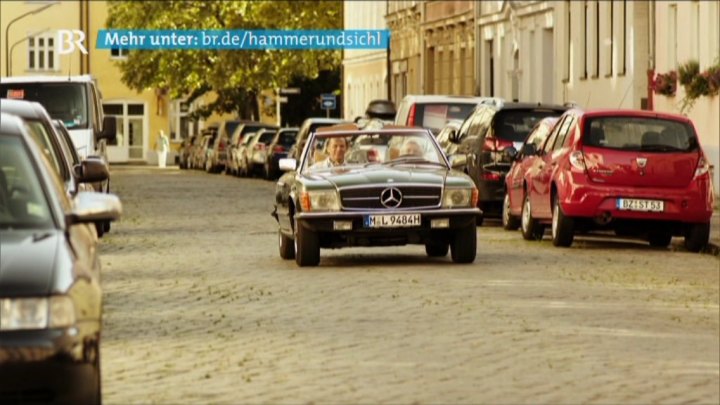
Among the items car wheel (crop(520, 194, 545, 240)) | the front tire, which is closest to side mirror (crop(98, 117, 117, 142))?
car wheel (crop(520, 194, 545, 240))

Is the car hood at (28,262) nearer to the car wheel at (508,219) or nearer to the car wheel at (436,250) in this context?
the car wheel at (436,250)

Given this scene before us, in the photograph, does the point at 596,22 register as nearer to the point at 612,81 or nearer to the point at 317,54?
the point at 612,81

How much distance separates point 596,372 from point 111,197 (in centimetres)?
510

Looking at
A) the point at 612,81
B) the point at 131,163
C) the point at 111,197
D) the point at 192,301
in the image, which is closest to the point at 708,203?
the point at 192,301

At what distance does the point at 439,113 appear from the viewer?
38875 mm

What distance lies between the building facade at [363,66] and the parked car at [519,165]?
2268 inches

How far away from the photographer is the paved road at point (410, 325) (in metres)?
13.2

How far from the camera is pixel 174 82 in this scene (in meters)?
103

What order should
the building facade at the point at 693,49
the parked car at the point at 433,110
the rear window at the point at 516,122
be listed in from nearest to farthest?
the rear window at the point at 516,122, the parked car at the point at 433,110, the building facade at the point at 693,49

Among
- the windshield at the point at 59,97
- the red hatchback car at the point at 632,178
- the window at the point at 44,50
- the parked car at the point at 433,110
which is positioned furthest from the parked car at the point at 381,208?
the window at the point at 44,50

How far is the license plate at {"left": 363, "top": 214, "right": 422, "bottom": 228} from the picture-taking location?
22375 millimetres

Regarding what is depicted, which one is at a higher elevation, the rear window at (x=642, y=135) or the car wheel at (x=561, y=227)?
the rear window at (x=642, y=135)

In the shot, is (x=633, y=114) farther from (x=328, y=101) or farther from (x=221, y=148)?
(x=328, y=101)

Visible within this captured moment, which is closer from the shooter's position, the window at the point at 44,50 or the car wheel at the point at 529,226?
the car wheel at the point at 529,226
